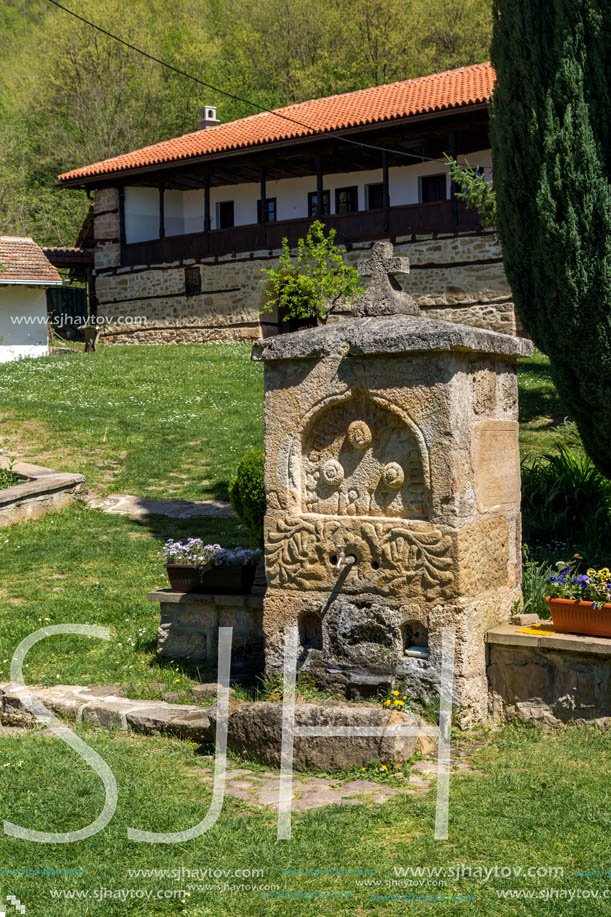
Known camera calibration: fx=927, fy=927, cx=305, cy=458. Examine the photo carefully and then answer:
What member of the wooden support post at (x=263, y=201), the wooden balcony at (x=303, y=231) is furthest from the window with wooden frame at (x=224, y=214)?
the wooden support post at (x=263, y=201)

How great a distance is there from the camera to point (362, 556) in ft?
16.3

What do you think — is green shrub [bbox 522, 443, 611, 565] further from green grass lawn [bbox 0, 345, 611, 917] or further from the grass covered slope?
the grass covered slope

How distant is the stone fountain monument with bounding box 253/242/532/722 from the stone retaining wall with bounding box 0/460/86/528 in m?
5.48

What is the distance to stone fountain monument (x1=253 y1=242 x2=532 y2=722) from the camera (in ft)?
15.6

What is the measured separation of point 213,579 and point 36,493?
4905mm

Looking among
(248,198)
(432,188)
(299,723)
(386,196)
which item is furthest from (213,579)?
(248,198)

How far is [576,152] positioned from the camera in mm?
7613

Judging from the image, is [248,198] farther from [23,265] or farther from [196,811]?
[196,811]

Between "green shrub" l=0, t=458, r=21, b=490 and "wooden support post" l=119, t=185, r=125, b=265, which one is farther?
"wooden support post" l=119, t=185, r=125, b=265

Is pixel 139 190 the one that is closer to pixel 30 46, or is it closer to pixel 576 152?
pixel 576 152

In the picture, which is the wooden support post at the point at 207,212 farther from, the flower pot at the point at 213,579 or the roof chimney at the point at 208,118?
the flower pot at the point at 213,579

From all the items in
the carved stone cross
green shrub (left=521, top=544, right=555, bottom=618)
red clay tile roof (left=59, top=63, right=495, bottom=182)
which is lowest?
green shrub (left=521, top=544, right=555, bottom=618)

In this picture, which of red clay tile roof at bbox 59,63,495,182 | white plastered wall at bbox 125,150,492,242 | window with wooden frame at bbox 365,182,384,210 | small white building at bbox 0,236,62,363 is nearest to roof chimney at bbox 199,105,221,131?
red clay tile roof at bbox 59,63,495,182

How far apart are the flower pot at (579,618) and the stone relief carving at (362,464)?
0.86 metres
